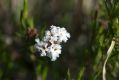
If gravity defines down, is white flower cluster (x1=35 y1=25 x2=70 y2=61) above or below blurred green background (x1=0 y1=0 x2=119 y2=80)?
below

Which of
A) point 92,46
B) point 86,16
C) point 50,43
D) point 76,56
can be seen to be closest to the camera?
point 50,43

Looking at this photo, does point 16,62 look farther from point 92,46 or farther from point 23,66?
point 92,46

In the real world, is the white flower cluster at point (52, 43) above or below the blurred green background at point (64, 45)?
below

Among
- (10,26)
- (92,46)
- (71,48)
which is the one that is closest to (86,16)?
(71,48)

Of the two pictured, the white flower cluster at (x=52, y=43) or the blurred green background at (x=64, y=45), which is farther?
the blurred green background at (x=64, y=45)

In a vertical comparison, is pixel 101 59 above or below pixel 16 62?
below
